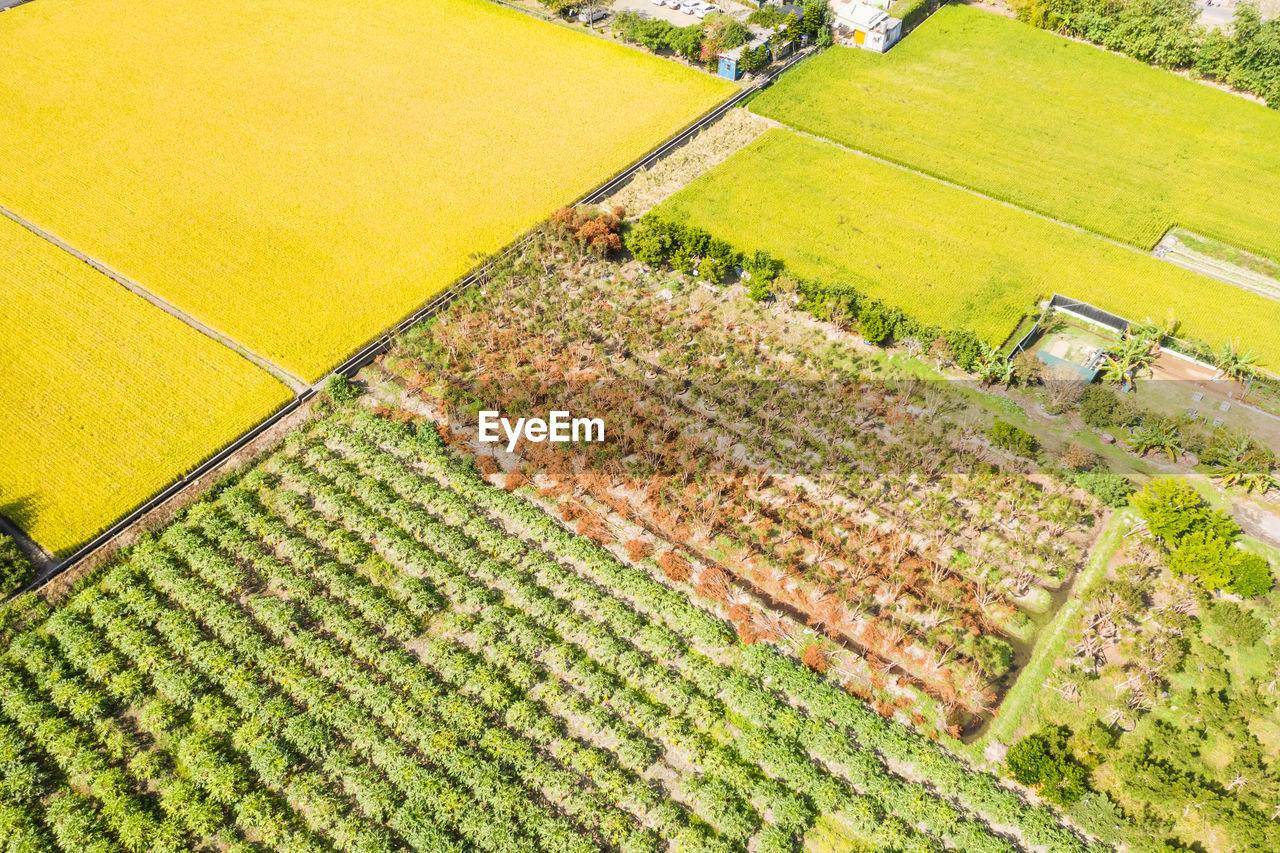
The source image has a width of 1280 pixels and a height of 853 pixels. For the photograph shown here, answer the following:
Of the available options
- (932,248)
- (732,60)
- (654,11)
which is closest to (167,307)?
(732,60)

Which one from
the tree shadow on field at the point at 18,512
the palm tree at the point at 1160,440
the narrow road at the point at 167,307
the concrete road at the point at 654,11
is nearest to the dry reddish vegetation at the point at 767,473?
the palm tree at the point at 1160,440

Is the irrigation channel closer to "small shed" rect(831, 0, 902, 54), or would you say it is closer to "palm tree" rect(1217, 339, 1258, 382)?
"small shed" rect(831, 0, 902, 54)

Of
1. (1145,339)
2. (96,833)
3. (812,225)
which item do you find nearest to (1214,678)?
(1145,339)

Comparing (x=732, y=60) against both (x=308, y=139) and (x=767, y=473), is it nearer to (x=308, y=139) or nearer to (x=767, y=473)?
(x=308, y=139)

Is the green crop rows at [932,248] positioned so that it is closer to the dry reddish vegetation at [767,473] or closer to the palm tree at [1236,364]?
the palm tree at [1236,364]

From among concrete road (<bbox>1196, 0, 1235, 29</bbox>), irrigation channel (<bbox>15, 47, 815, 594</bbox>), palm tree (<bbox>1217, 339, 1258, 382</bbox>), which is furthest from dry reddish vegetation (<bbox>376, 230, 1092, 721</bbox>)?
concrete road (<bbox>1196, 0, 1235, 29</bbox>)

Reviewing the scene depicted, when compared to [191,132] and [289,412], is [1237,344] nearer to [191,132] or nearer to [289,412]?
[289,412]
